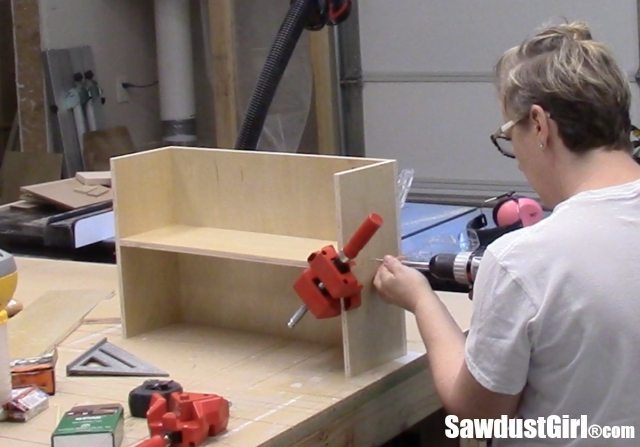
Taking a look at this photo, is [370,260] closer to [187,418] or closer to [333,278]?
[333,278]

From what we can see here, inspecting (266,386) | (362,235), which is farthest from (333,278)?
(266,386)

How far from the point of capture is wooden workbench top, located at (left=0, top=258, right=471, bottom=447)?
1369 mm

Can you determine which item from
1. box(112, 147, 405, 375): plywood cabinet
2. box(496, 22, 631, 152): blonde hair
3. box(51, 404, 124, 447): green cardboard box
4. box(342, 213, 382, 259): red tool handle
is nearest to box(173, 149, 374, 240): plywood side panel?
box(112, 147, 405, 375): plywood cabinet

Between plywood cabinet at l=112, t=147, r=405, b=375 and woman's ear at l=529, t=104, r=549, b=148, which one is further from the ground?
woman's ear at l=529, t=104, r=549, b=148

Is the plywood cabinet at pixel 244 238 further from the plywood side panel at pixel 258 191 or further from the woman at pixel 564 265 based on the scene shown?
the woman at pixel 564 265

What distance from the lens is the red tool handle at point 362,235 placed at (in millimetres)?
1475

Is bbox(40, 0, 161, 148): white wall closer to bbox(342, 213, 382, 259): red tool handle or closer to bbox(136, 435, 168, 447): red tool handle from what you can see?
bbox(342, 213, 382, 259): red tool handle

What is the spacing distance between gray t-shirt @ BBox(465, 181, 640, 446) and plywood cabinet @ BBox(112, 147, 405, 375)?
0.34 meters

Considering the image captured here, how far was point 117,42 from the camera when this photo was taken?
16.2ft

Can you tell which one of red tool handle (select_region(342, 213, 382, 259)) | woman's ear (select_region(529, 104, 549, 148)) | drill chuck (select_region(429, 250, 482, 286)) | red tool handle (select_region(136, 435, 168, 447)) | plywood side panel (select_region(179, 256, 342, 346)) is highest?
woman's ear (select_region(529, 104, 549, 148))

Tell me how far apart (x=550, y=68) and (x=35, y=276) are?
50.1 inches

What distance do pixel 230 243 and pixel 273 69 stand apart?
64 centimetres

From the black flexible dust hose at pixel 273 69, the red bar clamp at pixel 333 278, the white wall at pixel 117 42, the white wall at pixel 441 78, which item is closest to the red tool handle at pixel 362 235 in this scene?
the red bar clamp at pixel 333 278

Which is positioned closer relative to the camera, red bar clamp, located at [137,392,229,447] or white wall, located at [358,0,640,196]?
red bar clamp, located at [137,392,229,447]
